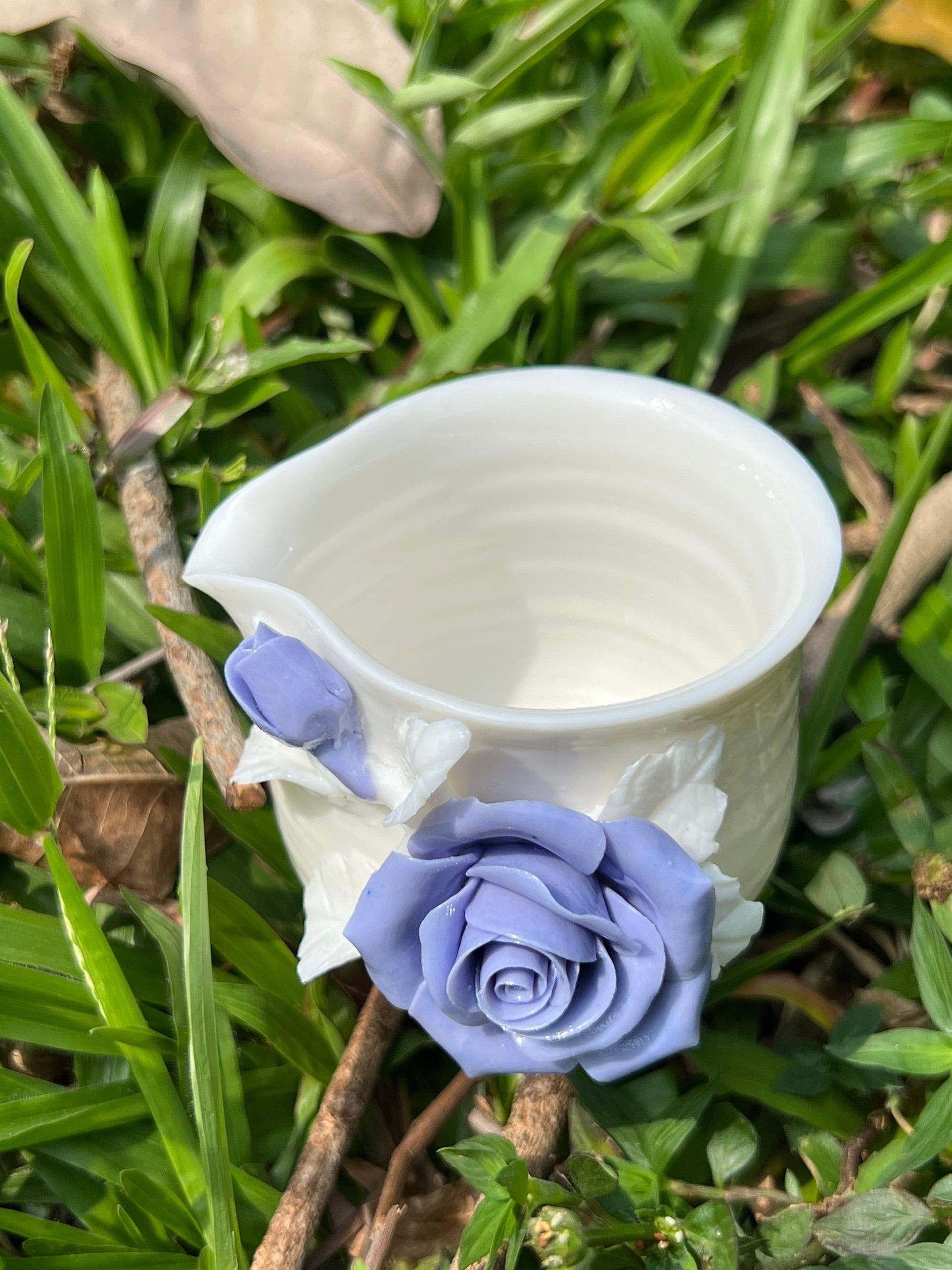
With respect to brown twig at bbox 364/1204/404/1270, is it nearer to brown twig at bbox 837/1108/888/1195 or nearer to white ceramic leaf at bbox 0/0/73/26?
brown twig at bbox 837/1108/888/1195

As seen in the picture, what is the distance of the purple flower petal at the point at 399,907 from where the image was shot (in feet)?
1.84

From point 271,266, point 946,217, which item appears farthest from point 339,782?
point 946,217

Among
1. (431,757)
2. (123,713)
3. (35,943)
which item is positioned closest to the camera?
(431,757)

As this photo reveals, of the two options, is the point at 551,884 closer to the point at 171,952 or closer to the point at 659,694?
the point at 659,694

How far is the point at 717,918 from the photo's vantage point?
60 centimetres

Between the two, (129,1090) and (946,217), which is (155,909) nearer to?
(129,1090)

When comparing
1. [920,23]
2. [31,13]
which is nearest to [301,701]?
[31,13]

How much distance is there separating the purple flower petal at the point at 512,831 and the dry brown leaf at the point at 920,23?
38.7 inches

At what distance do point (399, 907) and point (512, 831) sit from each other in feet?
0.23

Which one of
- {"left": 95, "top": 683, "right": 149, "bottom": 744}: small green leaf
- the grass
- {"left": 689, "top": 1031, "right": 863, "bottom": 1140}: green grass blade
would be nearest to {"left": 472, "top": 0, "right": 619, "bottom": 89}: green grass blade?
the grass

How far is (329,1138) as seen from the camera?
0.72 meters

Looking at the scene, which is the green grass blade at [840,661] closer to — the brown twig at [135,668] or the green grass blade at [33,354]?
the brown twig at [135,668]

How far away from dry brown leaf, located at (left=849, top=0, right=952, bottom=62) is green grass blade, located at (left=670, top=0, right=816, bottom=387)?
18 cm

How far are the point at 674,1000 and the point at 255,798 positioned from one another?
13.8 inches
